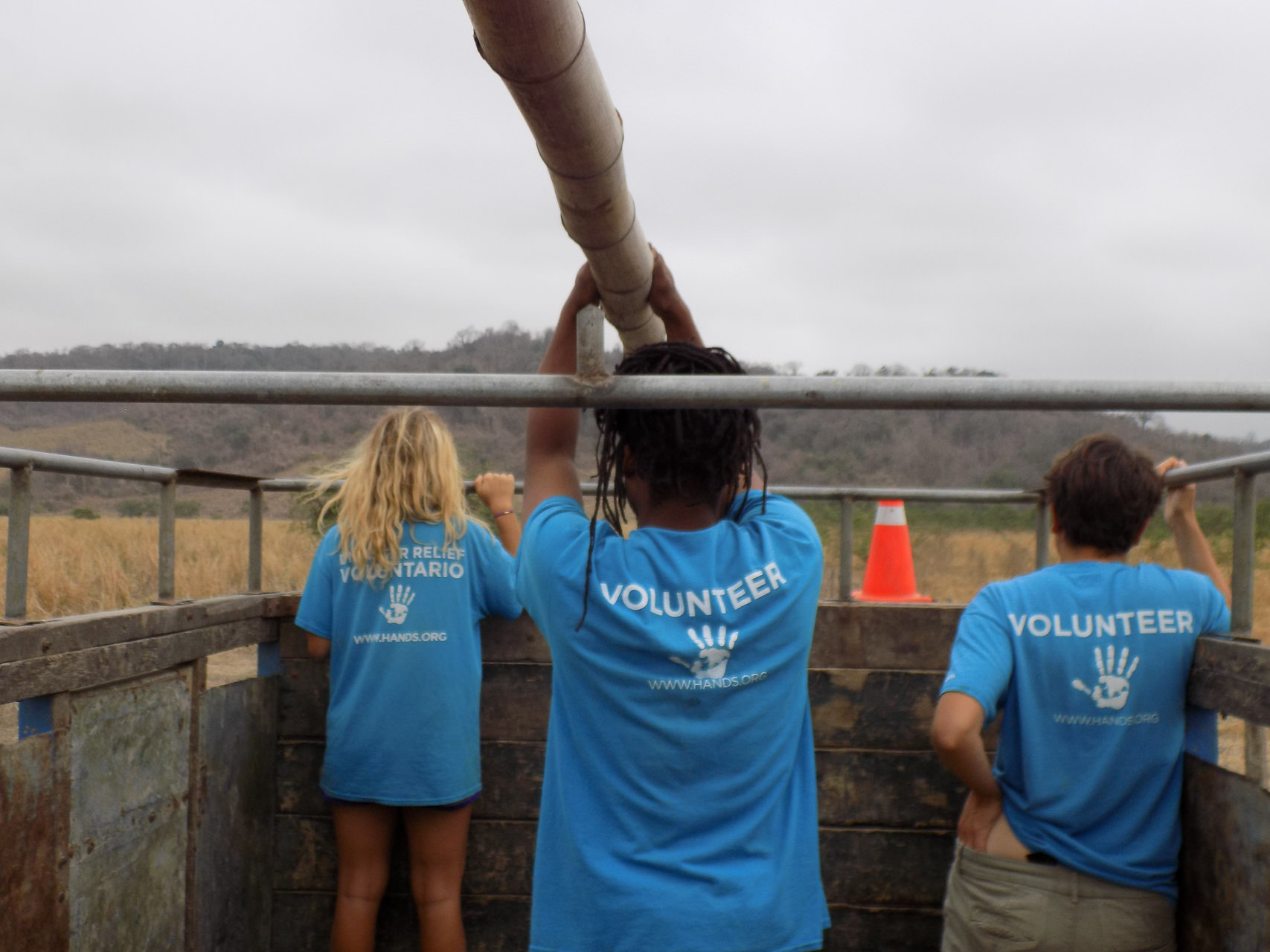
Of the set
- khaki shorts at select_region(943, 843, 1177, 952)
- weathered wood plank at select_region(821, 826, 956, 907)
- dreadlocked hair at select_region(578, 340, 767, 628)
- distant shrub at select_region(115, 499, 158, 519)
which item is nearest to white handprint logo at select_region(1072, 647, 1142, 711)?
khaki shorts at select_region(943, 843, 1177, 952)

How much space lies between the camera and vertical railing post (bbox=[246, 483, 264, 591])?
3799 millimetres

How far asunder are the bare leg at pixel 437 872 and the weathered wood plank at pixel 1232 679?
214 centimetres

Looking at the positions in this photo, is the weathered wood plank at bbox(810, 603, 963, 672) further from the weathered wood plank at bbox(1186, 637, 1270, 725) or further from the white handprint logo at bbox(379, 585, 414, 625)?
the white handprint logo at bbox(379, 585, 414, 625)

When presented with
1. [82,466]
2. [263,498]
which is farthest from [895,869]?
[82,466]

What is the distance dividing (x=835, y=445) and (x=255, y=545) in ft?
180

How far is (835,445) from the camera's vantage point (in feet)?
188

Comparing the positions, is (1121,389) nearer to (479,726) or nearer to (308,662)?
(479,726)

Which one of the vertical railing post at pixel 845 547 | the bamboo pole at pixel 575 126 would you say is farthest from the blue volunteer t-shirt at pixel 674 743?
the vertical railing post at pixel 845 547

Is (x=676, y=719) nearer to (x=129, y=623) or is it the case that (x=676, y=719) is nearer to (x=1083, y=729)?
(x=1083, y=729)

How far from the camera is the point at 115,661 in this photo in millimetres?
2717

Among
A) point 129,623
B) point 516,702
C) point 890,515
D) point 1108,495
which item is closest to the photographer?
point 1108,495

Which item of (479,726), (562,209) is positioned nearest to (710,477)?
(562,209)

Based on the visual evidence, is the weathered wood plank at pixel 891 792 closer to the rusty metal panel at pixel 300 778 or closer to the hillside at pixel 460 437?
the rusty metal panel at pixel 300 778

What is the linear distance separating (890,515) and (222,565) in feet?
68.7
